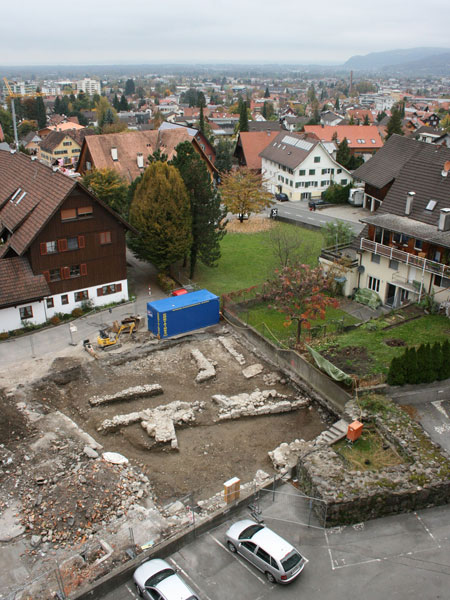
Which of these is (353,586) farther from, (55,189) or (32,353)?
(55,189)

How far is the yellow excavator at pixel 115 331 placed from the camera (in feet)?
127

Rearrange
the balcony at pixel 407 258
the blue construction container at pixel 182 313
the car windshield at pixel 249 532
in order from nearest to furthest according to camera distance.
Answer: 1. the car windshield at pixel 249 532
2. the balcony at pixel 407 258
3. the blue construction container at pixel 182 313

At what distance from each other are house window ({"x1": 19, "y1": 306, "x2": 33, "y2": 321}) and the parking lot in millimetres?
25010

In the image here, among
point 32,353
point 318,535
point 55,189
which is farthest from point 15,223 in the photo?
point 318,535

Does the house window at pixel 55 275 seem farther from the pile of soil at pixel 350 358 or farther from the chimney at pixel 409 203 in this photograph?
the chimney at pixel 409 203

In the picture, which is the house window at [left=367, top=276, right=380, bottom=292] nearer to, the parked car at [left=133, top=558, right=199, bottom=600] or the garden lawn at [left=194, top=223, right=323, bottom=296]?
the garden lawn at [left=194, top=223, right=323, bottom=296]

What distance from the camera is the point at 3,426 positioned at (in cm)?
2872

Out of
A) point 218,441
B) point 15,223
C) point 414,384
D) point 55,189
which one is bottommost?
point 218,441

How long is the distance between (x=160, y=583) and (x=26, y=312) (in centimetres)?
2704

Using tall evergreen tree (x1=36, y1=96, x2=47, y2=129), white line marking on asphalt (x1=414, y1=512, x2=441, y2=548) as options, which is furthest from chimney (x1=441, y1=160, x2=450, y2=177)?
tall evergreen tree (x1=36, y1=96, x2=47, y2=129)

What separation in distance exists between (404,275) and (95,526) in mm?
29943

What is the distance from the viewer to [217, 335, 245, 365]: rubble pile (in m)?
37.8

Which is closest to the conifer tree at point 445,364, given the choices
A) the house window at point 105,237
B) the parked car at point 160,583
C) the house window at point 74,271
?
the parked car at point 160,583

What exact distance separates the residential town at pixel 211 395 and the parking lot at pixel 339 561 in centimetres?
8
